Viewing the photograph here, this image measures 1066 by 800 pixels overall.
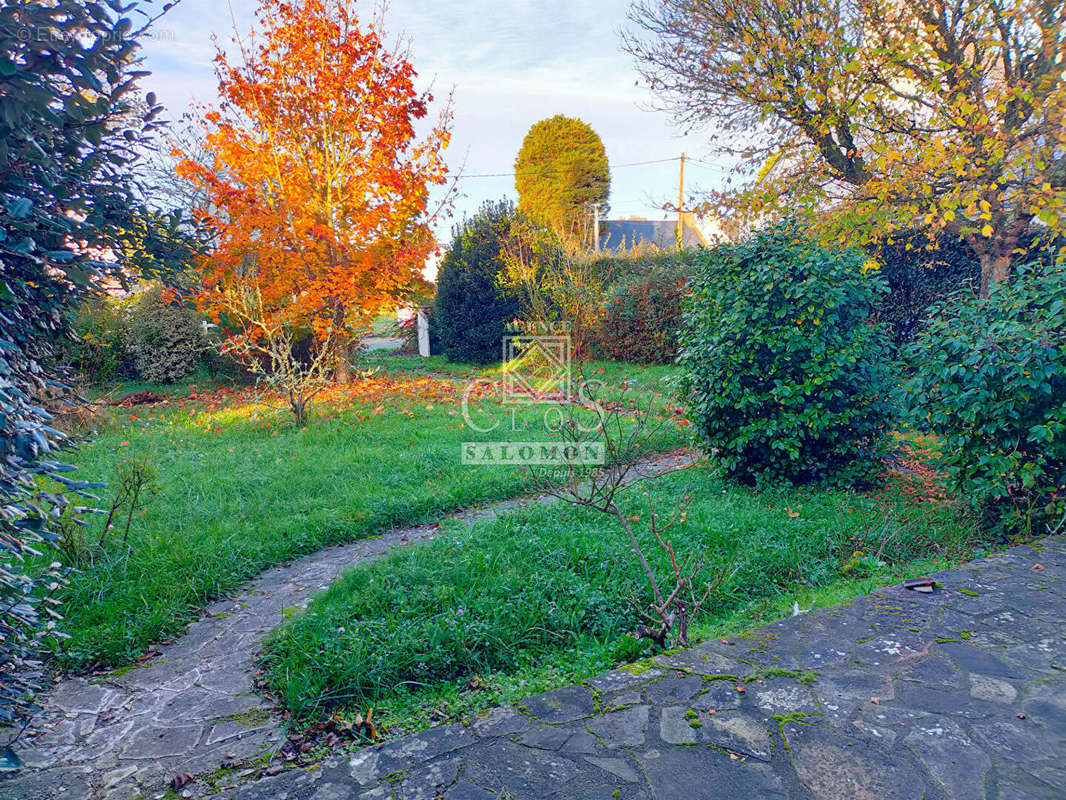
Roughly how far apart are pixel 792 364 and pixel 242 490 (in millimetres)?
4924

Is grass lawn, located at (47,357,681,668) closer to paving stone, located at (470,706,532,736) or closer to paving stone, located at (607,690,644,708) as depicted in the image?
paving stone, located at (470,706,532,736)

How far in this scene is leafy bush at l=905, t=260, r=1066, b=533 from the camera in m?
3.56

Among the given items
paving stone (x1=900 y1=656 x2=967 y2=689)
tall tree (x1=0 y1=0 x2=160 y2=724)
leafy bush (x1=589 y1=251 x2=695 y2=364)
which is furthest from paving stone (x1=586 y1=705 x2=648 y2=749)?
leafy bush (x1=589 y1=251 x2=695 y2=364)

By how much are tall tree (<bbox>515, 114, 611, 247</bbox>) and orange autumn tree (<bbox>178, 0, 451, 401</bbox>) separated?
A: 18.2 metres

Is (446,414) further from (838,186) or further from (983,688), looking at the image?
(983,688)

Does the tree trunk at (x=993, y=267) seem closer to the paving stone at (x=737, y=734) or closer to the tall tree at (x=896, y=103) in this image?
the tall tree at (x=896, y=103)

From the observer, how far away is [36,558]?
12.0 feet

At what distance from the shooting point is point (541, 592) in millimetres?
3238

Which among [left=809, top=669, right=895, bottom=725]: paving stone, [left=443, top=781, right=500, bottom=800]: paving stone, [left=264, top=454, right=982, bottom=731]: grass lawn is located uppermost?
[left=809, top=669, right=895, bottom=725]: paving stone

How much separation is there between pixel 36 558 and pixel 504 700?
10.9 ft

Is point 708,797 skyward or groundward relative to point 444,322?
groundward

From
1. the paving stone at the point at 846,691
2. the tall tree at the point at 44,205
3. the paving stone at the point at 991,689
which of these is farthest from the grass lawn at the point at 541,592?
the tall tree at the point at 44,205

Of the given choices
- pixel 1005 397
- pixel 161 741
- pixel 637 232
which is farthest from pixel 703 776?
pixel 637 232

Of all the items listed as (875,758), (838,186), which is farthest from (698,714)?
(838,186)
